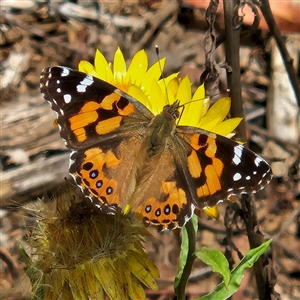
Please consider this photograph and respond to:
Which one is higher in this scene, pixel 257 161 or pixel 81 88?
pixel 81 88

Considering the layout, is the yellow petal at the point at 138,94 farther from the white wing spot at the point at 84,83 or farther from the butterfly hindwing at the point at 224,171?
the butterfly hindwing at the point at 224,171

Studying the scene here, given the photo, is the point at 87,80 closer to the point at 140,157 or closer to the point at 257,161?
the point at 140,157

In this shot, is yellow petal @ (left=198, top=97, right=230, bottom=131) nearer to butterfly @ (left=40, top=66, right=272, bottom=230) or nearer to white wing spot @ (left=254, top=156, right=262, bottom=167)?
butterfly @ (left=40, top=66, right=272, bottom=230)

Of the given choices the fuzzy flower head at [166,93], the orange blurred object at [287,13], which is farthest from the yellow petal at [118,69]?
the orange blurred object at [287,13]

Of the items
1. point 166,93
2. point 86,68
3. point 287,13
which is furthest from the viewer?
point 287,13

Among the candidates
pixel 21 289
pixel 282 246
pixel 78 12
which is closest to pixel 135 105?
pixel 21 289

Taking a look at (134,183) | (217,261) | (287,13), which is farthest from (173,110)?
(287,13)
